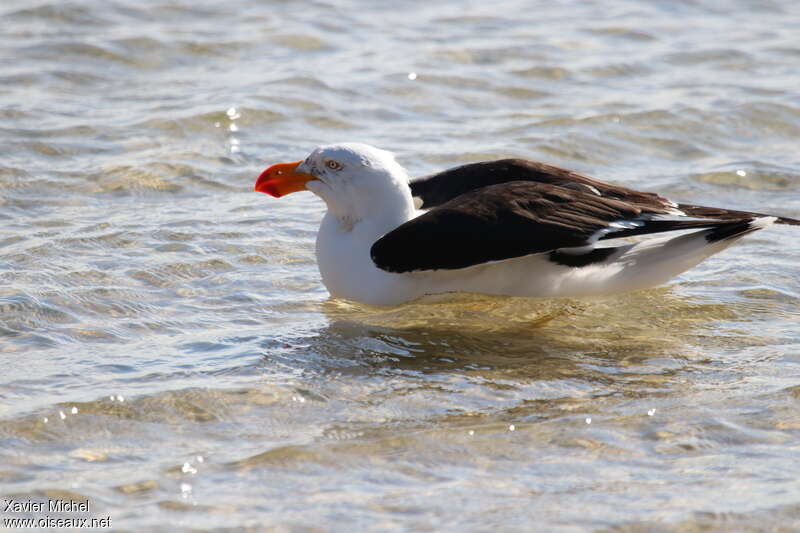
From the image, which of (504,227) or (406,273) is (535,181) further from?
(406,273)

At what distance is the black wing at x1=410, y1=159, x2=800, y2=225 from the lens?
21.7 ft

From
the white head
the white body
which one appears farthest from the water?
the white head

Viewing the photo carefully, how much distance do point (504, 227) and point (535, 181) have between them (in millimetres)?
715

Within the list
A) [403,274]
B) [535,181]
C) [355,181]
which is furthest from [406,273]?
[535,181]

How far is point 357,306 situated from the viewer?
7.09 m

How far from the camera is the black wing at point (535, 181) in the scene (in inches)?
260

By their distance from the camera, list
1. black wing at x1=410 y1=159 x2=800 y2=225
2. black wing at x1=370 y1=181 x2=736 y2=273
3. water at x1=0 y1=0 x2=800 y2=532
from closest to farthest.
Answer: water at x1=0 y1=0 x2=800 y2=532 → black wing at x1=370 y1=181 x2=736 y2=273 → black wing at x1=410 y1=159 x2=800 y2=225

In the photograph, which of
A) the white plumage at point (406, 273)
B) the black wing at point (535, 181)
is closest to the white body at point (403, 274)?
the white plumage at point (406, 273)

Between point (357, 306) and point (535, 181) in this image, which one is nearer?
point (535, 181)

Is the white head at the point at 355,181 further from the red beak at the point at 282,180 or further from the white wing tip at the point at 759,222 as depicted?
the white wing tip at the point at 759,222

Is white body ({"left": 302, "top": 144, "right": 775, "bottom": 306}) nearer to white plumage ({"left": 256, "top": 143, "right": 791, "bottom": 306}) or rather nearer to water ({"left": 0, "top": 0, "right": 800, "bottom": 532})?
white plumage ({"left": 256, "top": 143, "right": 791, "bottom": 306})

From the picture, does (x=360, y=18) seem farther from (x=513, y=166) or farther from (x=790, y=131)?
(x=513, y=166)

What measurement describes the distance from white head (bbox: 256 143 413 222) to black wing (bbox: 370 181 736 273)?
37cm

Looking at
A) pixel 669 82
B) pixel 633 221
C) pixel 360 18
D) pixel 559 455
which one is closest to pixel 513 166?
pixel 633 221
